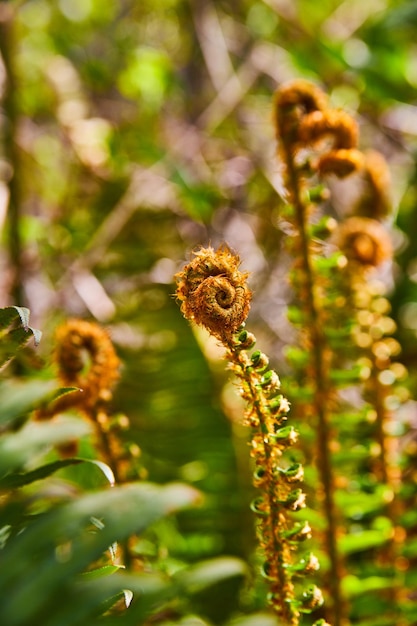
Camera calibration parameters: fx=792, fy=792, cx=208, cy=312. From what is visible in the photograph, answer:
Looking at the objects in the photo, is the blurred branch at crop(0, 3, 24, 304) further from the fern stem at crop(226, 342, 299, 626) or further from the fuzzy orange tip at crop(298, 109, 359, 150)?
the fern stem at crop(226, 342, 299, 626)

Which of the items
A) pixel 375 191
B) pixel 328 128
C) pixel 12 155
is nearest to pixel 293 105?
pixel 328 128

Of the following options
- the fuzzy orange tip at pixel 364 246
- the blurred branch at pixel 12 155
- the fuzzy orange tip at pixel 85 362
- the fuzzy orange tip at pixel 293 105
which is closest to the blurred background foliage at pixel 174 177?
the blurred branch at pixel 12 155

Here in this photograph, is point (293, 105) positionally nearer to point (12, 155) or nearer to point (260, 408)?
point (260, 408)

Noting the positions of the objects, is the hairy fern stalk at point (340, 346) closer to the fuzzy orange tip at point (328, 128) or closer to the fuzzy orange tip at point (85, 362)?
the fuzzy orange tip at point (328, 128)

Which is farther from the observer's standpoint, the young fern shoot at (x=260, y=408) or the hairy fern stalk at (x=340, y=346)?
the hairy fern stalk at (x=340, y=346)

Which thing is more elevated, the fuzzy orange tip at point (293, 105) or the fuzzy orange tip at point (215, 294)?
the fuzzy orange tip at point (293, 105)

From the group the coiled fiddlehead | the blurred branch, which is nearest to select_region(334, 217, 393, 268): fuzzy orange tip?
the coiled fiddlehead

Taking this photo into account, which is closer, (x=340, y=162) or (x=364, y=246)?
(x=340, y=162)
